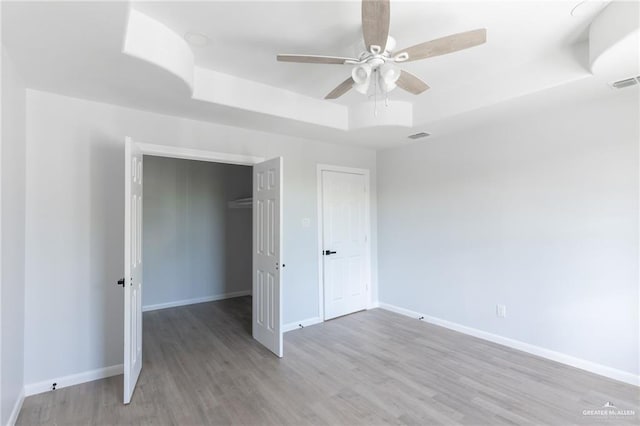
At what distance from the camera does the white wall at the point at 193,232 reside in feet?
17.1

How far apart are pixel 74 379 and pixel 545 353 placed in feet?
14.8

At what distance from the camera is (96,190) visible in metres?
3.03

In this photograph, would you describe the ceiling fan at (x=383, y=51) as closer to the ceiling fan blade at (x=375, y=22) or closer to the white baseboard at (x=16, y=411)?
the ceiling fan blade at (x=375, y=22)

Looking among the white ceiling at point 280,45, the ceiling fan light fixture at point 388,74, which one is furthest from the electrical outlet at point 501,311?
the ceiling fan light fixture at point 388,74

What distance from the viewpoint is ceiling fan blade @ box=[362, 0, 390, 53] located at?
1631 millimetres

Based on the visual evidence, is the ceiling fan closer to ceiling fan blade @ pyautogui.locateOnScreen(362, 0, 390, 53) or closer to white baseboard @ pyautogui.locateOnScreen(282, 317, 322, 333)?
ceiling fan blade @ pyautogui.locateOnScreen(362, 0, 390, 53)

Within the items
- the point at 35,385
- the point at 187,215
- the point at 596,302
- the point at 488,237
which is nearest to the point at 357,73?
the point at 488,237

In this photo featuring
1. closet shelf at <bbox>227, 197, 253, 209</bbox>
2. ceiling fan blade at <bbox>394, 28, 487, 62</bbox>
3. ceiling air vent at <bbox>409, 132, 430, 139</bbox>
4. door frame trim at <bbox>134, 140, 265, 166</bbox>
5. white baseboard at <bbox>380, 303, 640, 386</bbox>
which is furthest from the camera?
closet shelf at <bbox>227, 197, 253, 209</bbox>

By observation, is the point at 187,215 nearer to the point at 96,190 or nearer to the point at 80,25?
the point at 96,190

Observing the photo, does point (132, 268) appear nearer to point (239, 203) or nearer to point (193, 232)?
point (193, 232)

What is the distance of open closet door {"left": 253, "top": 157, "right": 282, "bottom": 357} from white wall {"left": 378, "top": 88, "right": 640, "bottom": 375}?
221cm

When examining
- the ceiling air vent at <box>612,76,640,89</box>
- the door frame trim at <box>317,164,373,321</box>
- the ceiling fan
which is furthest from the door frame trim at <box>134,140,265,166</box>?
the ceiling air vent at <box>612,76,640,89</box>

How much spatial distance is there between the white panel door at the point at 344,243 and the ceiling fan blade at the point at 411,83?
2.25 meters

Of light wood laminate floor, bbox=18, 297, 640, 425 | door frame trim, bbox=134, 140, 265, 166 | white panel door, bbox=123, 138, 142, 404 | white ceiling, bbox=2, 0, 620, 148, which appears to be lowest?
light wood laminate floor, bbox=18, 297, 640, 425
